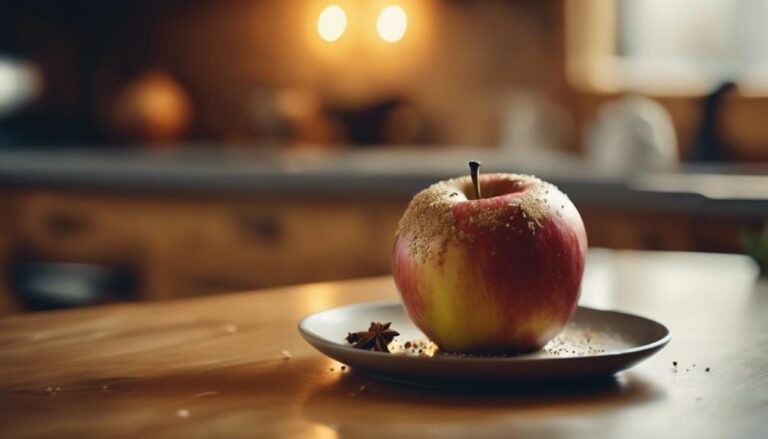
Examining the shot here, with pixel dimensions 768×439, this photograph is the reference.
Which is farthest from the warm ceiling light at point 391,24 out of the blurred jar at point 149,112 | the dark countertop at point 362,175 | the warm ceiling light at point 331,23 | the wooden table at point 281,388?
the wooden table at point 281,388

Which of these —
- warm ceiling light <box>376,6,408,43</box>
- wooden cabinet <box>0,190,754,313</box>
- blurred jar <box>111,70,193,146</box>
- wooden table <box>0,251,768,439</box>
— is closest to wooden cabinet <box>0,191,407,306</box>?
wooden cabinet <box>0,190,754,313</box>

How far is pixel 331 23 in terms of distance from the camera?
3.70 meters

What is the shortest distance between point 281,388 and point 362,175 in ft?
6.23

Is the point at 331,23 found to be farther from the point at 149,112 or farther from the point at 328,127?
the point at 149,112

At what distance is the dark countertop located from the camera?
83.6 inches

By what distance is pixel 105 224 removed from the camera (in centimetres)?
287

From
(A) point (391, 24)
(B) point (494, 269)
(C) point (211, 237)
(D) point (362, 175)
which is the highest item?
(A) point (391, 24)

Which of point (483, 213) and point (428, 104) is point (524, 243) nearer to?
point (483, 213)

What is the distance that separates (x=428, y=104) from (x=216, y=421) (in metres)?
3.26

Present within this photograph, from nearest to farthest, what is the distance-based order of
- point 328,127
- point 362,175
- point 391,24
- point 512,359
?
point 512,359 → point 362,175 → point 391,24 → point 328,127

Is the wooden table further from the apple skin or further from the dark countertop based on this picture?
the dark countertop

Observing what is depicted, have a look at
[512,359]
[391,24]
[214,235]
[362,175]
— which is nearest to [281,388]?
[512,359]

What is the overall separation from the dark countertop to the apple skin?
141 cm

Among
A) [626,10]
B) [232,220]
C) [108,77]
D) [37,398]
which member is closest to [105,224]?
[232,220]
